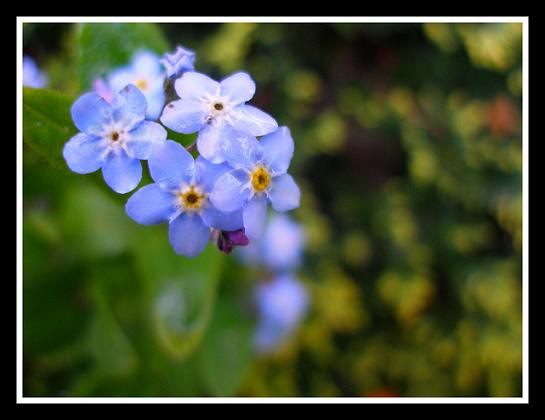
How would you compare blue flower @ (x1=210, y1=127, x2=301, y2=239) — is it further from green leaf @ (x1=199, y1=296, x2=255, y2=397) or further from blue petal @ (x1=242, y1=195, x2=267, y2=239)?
green leaf @ (x1=199, y1=296, x2=255, y2=397)

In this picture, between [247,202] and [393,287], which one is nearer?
[247,202]

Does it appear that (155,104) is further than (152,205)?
Yes

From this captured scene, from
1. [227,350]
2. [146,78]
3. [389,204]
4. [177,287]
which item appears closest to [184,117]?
[146,78]

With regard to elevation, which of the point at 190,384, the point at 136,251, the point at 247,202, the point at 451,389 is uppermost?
the point at 247,202

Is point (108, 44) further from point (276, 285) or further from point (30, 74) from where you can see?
point (276, 285)

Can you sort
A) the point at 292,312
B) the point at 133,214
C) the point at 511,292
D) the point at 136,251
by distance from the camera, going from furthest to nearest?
1. the point at 511,292
2. the point at 292,312
3. the point at 136,251
4. the point at 133,214

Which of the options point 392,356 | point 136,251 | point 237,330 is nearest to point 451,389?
point 392,356

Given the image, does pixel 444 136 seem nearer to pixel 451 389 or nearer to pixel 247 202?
pixel 451 389
